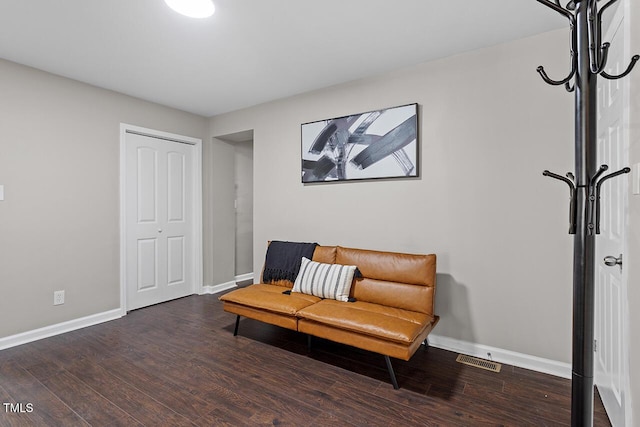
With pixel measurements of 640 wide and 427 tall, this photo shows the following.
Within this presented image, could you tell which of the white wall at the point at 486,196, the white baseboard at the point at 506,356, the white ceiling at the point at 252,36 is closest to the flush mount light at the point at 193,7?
the white ceiling at the point at 252,36

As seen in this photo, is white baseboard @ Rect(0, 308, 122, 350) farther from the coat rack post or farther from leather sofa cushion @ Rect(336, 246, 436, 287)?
the coat rack post

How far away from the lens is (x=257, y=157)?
3795 millimetres

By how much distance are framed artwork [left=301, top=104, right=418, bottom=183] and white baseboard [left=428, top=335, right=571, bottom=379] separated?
4.61ft

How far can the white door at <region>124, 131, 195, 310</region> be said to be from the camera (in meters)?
3.59

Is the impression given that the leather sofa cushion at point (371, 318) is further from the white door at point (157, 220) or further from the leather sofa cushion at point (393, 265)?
the white door at point (157, 220)

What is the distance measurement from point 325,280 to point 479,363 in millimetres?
1295

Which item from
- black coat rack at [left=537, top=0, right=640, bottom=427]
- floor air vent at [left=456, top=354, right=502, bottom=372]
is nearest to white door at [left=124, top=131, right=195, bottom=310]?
floor air vent at [left=456, top=354, right=502, bottom=372]

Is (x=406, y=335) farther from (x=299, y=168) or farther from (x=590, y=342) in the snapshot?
(x=299, y=168)

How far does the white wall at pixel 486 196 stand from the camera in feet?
7.34

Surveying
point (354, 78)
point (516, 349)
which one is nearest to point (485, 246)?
point (516, 349)

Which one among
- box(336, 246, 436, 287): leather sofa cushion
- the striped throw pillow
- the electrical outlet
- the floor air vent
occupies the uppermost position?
box(336, 246, 436, 287): leather sofa cushion

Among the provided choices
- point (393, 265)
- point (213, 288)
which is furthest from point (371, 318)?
point (213, 288)

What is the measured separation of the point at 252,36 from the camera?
2.31 m

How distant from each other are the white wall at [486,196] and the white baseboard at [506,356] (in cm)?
4
